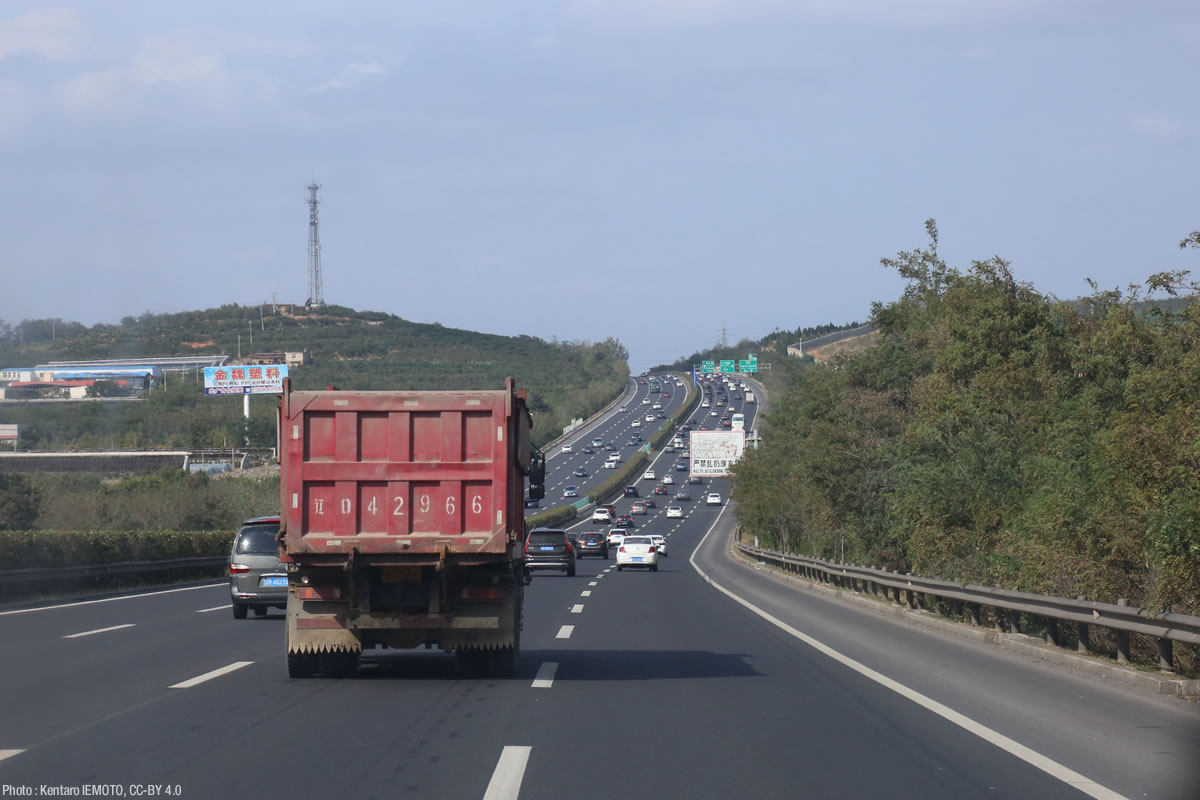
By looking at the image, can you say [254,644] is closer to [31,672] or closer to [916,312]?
[31,672]

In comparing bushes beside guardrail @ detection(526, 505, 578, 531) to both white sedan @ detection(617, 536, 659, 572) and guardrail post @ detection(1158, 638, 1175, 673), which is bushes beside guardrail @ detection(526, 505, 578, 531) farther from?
guardrail post @ detection(1158, 638, 1175, 673)

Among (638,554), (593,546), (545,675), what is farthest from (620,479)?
(545,675)

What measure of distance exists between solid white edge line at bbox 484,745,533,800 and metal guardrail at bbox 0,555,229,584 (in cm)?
1863

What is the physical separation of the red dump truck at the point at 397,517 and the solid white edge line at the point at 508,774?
11.4 feet

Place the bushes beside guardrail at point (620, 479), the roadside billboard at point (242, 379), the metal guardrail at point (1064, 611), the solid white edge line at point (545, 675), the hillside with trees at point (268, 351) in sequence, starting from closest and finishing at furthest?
the metal guardrail at point (1064, 611)
the solid white edge line at point (545, 675)
the hillside with trees at point (268, 351)
the roadside billboard at point (242, 379)
the bushes beside guardrail at point (620, 479)

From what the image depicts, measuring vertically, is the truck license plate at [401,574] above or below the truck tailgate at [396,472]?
below

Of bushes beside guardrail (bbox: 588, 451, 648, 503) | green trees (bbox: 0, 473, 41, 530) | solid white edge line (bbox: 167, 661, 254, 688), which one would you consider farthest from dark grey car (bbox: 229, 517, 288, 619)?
bushes beside guardrail (bbox: 588, 451, 648, 503)

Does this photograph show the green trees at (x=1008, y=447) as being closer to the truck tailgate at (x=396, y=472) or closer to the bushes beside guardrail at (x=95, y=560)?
the truck tailgate at (x=396, y=472)

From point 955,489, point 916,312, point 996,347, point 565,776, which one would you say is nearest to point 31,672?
point 565,776

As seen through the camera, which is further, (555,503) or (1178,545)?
(555,503)

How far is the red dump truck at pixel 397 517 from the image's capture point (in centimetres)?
1166

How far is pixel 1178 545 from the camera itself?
44.1 ft

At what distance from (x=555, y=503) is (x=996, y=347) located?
6759 cm

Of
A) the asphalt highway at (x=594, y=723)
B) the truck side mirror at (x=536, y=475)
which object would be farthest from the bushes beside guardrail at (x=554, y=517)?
the truck side mirror at (x=536, y=475)
